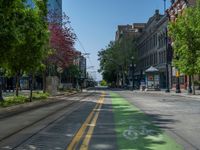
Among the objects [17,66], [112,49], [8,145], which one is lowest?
[8,145]

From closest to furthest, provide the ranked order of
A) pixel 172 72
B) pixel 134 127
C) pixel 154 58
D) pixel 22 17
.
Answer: pixel 134 127
pixel 22 17
pixel 172 72
pixel 154 58

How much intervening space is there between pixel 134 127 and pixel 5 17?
7.55m

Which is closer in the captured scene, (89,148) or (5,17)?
(89,148)

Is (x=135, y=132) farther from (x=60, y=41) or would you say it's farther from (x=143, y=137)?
(x=60, y=41)

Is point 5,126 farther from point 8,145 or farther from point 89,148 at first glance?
point 89,148

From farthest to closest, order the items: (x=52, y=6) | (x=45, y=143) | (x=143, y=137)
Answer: (x=52, y=6) → (x=143, y=137) → (x=45, y=143)

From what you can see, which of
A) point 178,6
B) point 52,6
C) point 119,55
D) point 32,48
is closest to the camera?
point 32,48

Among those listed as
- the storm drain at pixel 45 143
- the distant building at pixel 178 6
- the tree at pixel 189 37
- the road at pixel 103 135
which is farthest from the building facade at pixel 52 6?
the storm drain at pixel 45 143

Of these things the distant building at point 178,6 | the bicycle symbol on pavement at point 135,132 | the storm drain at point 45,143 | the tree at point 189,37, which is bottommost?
the storm drain at point 45,143

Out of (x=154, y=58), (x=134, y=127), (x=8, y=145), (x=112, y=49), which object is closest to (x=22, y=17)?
(x=134, y=127)

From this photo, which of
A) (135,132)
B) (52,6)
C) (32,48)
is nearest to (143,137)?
(135,132)

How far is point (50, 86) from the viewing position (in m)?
53.6

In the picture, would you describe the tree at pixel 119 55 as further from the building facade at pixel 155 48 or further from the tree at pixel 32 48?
the tree at pixel 32 48

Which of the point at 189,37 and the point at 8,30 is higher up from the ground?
the point at 189,37
